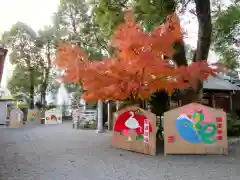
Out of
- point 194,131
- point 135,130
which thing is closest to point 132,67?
point 135,130

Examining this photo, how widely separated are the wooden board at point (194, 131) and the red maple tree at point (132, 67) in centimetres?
106

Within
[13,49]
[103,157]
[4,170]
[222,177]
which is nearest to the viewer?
[222,177]

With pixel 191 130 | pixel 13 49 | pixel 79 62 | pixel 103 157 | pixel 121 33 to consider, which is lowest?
pixel 103 157

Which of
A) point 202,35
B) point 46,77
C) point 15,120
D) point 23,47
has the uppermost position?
point 23,47

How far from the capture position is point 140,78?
8227 millimetres

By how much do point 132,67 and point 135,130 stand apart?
2.16 meters

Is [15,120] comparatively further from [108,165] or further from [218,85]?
[108,165]

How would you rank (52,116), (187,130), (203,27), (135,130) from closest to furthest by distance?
(187,130) → (135,130) → (203,27) → (52,116)

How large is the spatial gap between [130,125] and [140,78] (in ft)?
5.66

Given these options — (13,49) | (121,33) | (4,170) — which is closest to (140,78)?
(121,33)

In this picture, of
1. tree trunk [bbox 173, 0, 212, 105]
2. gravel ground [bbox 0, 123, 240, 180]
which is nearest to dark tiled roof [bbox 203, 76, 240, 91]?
tree trunk [bbox 173, 0, 212, 105]

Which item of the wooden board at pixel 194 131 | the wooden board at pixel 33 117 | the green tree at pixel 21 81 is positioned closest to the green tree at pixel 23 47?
the green tree at pixel 21 81

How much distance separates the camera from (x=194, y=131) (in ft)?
26.7

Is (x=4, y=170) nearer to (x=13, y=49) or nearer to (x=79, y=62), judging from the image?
(x=79, y=62)
